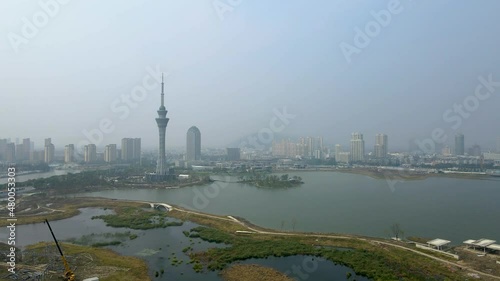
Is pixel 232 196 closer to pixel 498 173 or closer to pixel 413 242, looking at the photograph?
pixel 413 242

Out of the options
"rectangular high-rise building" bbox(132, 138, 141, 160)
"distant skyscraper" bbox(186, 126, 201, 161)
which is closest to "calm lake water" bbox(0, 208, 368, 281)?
"rectangular high-rise building" bbox(132, 138, 141, 160)

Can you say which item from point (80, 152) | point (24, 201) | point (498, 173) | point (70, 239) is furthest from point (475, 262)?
A: point (80, 152)

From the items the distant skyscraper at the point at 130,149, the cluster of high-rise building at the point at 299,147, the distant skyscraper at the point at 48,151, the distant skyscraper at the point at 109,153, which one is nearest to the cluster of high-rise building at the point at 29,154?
the distant skyscraper at the point at 48,151

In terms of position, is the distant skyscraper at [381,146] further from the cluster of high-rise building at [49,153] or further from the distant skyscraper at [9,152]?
the distant skyscraper at [9,152]

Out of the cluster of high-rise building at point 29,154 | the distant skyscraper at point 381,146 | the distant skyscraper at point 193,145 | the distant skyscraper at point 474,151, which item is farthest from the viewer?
the distant skyscraper at point 193,145

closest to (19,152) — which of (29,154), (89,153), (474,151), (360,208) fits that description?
(29,154)

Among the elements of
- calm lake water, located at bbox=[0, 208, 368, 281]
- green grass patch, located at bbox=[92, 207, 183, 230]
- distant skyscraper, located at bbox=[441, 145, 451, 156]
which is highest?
distant skyscraper, located at bbox=[441, 145, 451, 156]

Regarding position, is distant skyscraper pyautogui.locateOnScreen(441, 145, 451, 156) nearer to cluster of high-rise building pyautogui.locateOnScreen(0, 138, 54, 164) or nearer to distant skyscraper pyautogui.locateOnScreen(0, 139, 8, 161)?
cluster of high-rise building pyautogui.locateOnScreen(0, 138, 54, 164)

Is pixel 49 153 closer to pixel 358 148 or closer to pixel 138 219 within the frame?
pixel 138 219
